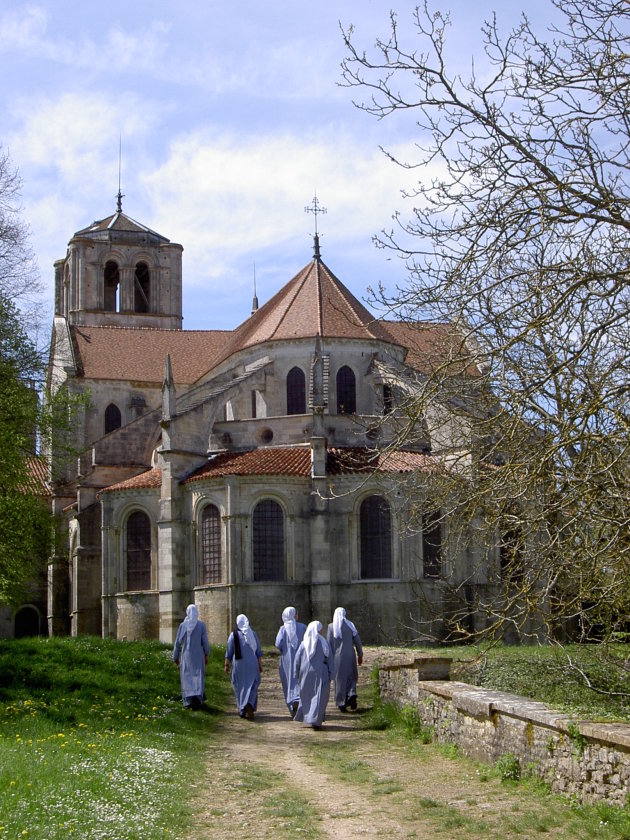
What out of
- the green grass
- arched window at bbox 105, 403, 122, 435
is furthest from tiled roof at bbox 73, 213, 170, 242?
the green grass

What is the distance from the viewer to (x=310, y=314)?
3781cm

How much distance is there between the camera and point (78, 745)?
39.5ft

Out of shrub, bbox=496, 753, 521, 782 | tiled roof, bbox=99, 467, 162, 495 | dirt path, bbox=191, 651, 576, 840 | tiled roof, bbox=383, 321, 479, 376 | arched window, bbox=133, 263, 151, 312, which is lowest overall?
dirt path, bbox=191, 651, 576, 840

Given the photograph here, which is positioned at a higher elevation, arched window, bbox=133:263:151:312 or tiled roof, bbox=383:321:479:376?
arched window, bbox=133:263:151:312

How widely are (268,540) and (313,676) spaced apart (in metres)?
15.7

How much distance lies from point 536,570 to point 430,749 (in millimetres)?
3256

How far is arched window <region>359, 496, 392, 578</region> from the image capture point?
32125mm

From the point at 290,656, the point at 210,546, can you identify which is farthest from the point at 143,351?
the point at 290,656

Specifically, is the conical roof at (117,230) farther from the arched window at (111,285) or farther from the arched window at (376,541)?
the arched window at (376,541)

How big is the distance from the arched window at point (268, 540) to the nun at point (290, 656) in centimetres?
1330

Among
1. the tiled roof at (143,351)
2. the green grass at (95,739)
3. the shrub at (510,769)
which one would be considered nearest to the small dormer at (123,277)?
the tiled roof at (143,351)

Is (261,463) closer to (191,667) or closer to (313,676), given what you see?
(191,667)

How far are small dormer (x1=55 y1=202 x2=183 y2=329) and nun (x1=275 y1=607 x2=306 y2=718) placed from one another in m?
37.2

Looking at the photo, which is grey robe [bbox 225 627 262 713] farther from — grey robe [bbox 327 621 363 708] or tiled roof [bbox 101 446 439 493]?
tiled roof [bbox 101 446 439 493]
